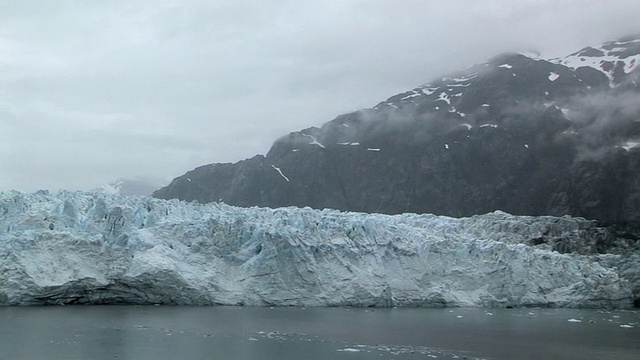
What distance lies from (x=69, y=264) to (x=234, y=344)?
357 inches

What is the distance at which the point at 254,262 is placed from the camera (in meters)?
23.8

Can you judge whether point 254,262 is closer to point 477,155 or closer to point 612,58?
point 477,155

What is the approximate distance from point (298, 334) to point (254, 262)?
24.4ft

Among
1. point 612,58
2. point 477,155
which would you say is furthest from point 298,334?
point 612,58

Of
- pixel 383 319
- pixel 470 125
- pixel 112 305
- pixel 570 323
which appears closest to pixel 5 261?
pixel 112 305

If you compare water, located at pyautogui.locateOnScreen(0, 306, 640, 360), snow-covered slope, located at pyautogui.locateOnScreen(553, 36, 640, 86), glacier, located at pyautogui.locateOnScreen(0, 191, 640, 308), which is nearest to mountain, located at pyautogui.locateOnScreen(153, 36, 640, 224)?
snow-covered slope, located at pyautogui.locateOnScreen(553, 36, 640, 86)

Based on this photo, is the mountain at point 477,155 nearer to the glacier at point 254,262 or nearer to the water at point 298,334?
the glacier at point 254,262

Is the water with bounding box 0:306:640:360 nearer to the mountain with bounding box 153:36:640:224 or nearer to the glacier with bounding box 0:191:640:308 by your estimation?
the glacier with bounding box 0:191:640:308

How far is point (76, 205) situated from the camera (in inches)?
963

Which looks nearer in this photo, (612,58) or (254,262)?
(254,262)

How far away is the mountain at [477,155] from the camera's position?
211 ft

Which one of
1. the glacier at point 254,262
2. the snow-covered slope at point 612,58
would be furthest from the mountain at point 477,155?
the glacier at point 254,262

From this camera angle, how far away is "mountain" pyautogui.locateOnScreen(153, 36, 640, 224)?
2534 inches

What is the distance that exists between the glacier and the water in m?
0.98
